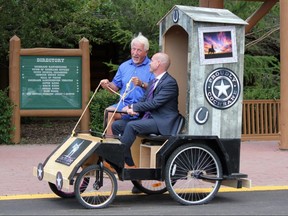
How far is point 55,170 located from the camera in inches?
303

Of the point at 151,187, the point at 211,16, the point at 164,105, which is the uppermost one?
the point at 211,16

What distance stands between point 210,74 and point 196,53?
12.1 inches

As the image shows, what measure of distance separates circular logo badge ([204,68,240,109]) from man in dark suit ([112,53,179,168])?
41 centimetres

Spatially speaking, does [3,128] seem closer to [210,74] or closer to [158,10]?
[158,10]

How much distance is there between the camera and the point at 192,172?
26.1ft

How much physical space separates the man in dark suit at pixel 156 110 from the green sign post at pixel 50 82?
22.0ft

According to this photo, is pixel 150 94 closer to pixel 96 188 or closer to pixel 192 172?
pixel 192 172

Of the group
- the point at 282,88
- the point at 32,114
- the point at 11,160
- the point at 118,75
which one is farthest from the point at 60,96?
the point at 118,75

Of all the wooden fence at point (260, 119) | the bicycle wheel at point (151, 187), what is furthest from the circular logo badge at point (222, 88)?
the wooden fence at point (260, 119)

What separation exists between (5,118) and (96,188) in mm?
6916

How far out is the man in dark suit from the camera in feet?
25.9

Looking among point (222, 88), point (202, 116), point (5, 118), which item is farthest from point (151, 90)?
point (5, 118)

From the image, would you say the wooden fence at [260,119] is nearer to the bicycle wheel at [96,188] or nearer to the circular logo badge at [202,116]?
the circular logo badge at [202,116]

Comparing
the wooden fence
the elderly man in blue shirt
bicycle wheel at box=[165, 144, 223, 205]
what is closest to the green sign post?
the wooden fence
